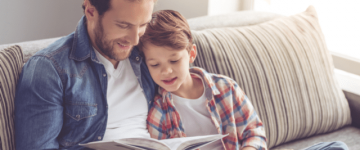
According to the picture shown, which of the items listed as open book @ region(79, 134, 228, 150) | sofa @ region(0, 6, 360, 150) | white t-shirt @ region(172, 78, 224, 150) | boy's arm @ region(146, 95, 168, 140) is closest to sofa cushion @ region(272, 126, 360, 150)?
sofa @ region(0, 6, 360, 150)

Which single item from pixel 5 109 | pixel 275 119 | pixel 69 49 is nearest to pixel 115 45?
pixel 69 49

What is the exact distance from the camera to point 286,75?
4.92 feet

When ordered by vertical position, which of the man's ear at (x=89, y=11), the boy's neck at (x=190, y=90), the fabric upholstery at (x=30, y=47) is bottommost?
the boy's neck at (x=190, y=90)

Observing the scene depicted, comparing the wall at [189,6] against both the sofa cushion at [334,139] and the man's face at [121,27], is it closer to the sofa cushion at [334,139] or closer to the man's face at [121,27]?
the sofa cushion at [334,139]

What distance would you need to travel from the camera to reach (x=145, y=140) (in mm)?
936

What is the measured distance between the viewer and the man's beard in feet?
3.64

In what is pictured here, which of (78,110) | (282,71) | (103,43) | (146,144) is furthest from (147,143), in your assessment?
(282,71)

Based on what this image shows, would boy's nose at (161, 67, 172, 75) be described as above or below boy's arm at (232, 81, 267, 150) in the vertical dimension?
above

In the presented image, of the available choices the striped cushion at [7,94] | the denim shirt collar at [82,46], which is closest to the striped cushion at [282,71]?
the denim shirt collar at [82,46]

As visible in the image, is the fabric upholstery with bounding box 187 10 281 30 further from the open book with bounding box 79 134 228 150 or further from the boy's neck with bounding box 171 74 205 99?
the open book with bounding box 79 134 228 150

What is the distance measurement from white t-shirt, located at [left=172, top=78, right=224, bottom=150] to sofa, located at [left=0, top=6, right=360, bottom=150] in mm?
243

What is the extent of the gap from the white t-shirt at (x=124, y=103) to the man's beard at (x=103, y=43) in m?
0.04

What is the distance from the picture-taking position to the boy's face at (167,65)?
1.13 m

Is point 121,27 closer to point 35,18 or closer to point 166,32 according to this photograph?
point 166,32
